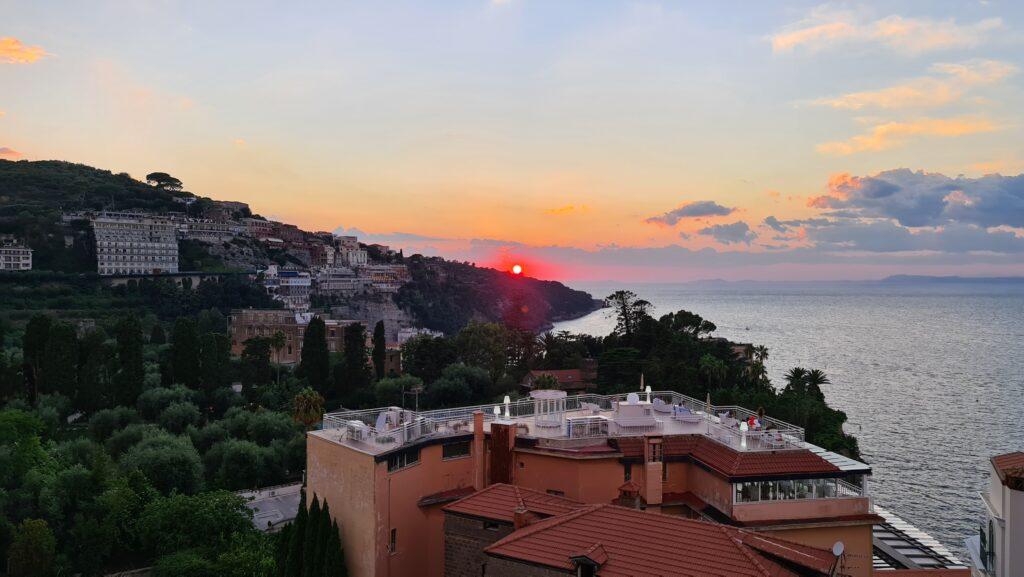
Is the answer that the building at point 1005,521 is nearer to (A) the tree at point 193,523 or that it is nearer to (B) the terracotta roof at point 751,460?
(B) the terracotta roof at point 751,460

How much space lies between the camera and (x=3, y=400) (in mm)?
48344

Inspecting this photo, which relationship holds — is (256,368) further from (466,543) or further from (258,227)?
(258,227)

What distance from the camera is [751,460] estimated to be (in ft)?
59.8

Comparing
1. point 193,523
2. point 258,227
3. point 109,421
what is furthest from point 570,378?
point 258,227

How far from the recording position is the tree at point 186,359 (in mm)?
54031

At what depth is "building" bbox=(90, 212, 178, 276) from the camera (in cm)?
10750

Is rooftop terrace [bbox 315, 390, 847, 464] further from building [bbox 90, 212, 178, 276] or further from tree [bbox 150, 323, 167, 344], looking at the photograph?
building [bbox 90, 212, 178, 276]

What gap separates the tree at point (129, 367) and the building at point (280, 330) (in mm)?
30154

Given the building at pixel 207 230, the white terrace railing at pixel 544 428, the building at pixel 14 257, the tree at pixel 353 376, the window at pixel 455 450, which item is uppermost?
the building at pixel 207 230

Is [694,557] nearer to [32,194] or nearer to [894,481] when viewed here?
[894,481]

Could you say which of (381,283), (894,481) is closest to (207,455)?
(894,481)

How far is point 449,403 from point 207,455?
867 inches

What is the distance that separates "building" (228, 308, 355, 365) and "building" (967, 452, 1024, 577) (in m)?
72.0

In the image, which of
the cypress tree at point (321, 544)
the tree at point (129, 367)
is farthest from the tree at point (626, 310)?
the cypress tree at point (321, 544)
